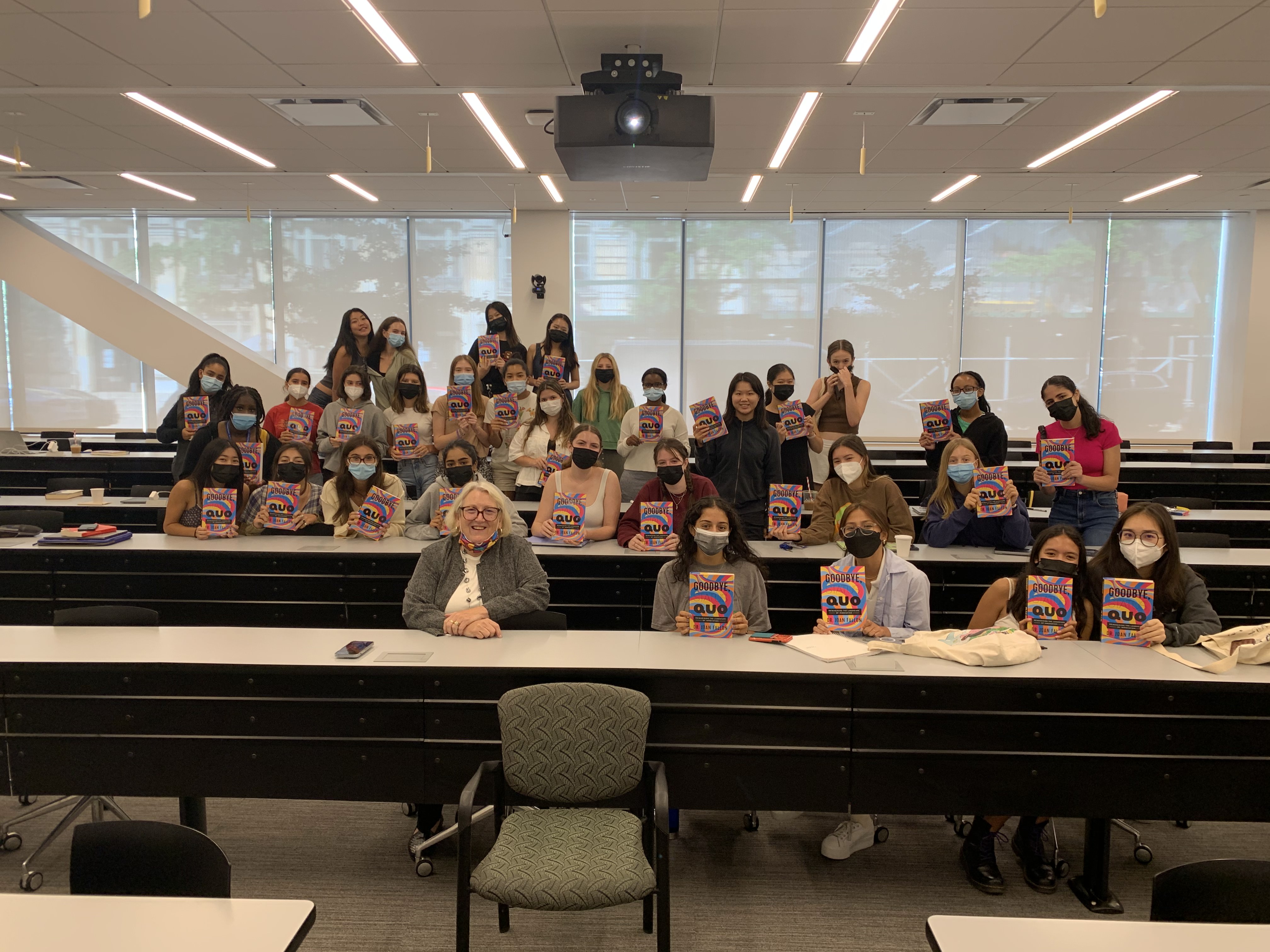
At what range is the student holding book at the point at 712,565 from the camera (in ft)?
10.7

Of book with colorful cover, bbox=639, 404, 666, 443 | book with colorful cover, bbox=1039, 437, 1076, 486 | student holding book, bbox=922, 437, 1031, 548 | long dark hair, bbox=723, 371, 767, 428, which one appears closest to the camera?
student holding book, bbox=922, 437, 1031, 548

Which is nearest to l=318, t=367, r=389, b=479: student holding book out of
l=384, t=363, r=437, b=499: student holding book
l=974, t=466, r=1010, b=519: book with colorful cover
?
l=384, t=363, r=437, b=499: student holding book

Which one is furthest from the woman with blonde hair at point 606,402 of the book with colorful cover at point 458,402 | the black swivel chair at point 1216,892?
the black swivel chair at point 1216,892

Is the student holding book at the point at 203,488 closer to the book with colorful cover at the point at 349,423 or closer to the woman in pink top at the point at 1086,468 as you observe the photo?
the book with colorful cover at the point at 349,423

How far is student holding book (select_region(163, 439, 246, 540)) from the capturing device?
14.5ft

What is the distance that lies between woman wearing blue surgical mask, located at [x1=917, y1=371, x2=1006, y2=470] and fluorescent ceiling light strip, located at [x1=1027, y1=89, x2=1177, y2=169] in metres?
2.20

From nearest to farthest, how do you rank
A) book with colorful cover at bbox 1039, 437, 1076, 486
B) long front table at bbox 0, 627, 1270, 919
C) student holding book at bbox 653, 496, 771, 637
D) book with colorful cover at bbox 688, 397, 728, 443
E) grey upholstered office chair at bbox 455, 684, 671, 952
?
grey upholstered office chair at bbox 455, 684, 671, 952, long front table at bbox 0, 627, 1270, 919, student holding book at bbox 653, 496, 771, 637, book with colorful cover at bbox 1039, 437, 1076, 486, book with colorful cover at bbox 688, 397, 728, 443

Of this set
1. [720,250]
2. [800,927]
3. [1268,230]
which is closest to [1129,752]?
[800,927]

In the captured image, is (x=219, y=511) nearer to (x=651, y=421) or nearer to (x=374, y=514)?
(x=374, y=514)

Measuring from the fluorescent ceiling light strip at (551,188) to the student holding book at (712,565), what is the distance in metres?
5.67

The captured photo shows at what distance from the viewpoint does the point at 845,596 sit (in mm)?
3000

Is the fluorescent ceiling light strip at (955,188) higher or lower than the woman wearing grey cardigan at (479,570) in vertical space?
higher

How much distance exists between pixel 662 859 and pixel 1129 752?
159 cm

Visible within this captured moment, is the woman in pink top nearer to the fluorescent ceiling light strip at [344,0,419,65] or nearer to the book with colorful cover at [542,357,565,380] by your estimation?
the book with colorful cover at [542,357,565,380]
